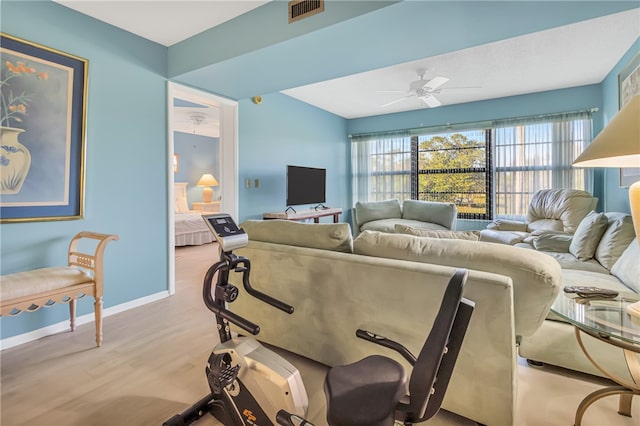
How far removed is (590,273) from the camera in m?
A: 2.36

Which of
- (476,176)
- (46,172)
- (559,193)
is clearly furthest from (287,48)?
(476,176)

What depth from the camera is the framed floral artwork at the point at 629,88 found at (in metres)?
2.90

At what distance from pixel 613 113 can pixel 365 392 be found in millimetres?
4698

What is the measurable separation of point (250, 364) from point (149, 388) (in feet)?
2.57

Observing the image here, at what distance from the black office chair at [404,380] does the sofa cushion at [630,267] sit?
180 centimetres

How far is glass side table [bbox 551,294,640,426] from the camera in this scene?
1206 mm

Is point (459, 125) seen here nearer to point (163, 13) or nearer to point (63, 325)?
point (163, 13)

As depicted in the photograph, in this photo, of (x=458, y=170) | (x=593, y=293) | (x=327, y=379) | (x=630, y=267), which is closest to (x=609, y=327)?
(x=593, y=293)

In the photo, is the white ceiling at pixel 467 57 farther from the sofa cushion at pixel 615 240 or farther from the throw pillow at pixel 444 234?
the throw pillow at pixel 444 234

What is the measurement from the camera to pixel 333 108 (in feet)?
18.9

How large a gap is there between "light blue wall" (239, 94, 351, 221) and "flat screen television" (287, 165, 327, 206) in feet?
0.71

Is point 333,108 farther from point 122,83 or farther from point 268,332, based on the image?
point 268,332

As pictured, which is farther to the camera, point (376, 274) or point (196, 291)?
point (196, 291)

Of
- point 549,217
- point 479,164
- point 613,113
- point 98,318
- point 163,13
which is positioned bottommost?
point 98,318
